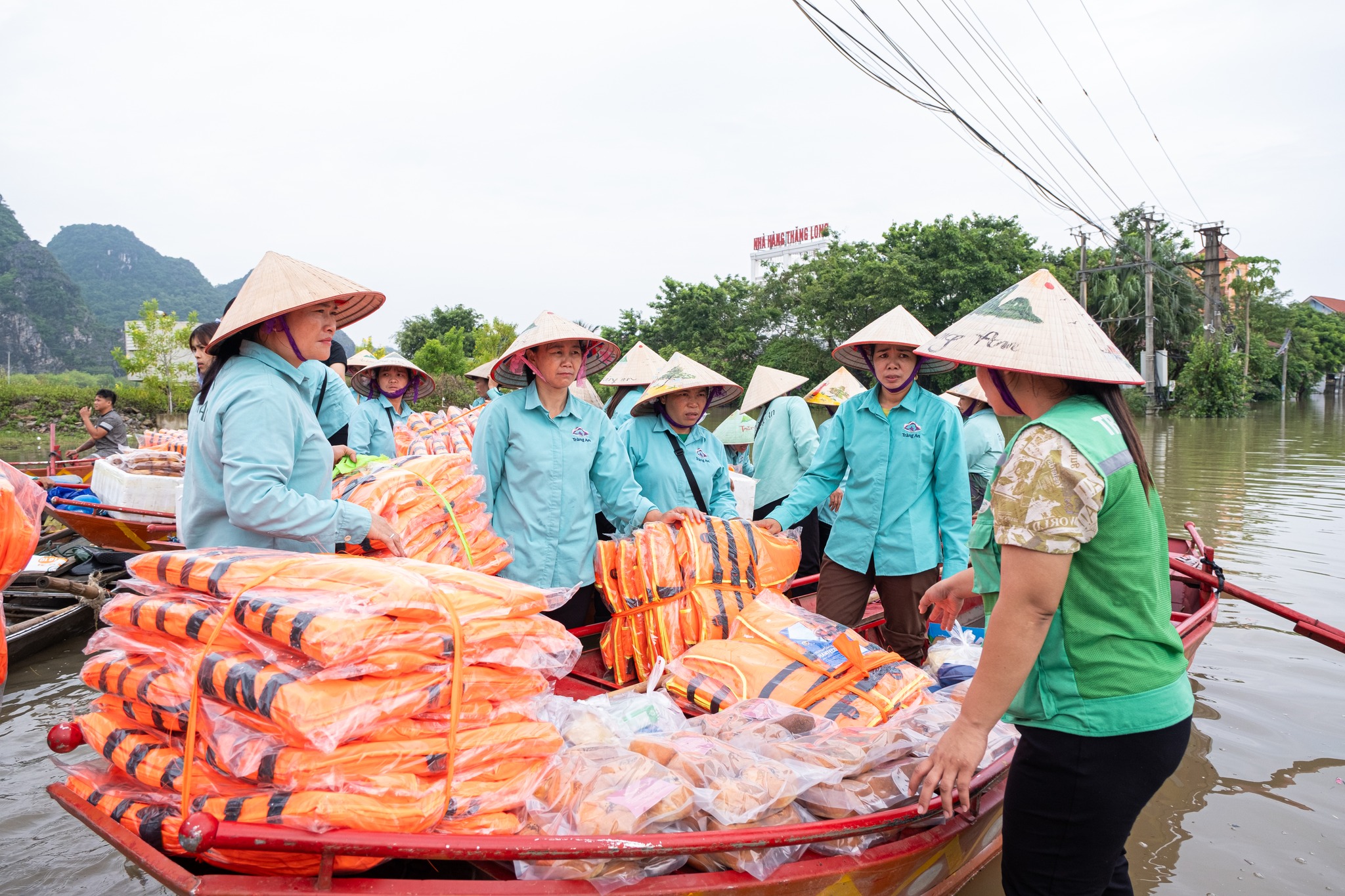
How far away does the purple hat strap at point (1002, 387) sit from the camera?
1.89 metres

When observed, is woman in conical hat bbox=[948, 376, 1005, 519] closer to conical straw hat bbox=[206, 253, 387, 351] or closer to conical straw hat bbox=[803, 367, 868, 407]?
conical straw hat bbox=[803, 367, 868, 407]

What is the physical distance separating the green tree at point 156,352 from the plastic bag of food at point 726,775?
26.2m

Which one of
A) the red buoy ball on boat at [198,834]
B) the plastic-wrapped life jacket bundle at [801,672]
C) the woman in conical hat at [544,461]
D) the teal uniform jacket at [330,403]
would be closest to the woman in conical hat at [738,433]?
the woman in conical hat at [544,461]

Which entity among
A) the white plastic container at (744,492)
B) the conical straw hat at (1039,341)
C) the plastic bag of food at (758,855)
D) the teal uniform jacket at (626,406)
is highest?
the conical straw hat at (1039,341)

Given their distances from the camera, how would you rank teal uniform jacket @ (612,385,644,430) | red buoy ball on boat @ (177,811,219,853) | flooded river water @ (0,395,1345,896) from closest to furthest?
red buoy ball on boat @ (177,811,219,853) → flooded river water @ (0,395,1345,896) → teal uniform jacket @ (612,385,644,430)

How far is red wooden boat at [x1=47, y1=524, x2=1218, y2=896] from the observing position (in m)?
1.71

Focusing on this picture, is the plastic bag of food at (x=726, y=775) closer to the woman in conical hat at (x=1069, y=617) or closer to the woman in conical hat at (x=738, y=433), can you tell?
the woman in conical hat at (x=1069, y=617)

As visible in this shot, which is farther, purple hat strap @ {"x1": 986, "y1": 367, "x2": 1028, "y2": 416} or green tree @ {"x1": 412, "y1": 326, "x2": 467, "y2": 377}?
green tree @ {"x1": 412, "y1": 326, "x2": 467, "y2": 377}

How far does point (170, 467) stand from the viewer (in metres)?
7.20

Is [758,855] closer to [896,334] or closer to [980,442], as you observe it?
[896,334]

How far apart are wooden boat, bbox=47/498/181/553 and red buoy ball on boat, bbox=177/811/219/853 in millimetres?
5851

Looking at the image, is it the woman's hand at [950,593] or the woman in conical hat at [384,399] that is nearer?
the woman's hand at [950,593]

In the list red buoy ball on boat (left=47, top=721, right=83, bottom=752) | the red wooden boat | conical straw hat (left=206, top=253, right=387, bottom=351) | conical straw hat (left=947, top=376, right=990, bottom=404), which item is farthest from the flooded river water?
conical straw hat (left=206, top=253, right=387, bottom=351)

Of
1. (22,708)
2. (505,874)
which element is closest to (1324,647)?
(505,874)
